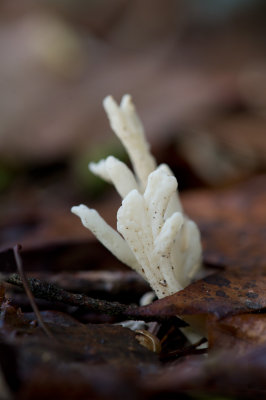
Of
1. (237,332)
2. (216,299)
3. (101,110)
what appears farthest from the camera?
(101,110)

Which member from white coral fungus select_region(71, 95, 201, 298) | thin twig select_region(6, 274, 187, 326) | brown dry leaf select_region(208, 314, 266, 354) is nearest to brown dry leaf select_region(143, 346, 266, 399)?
brown dry leaf select_region(208, 314, 266, 354)

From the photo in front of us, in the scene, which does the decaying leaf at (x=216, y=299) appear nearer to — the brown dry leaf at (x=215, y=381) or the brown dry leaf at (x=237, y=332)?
the brown dry leaf at (x=237, y=332)

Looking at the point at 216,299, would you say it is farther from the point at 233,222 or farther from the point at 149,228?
the point at 233,222

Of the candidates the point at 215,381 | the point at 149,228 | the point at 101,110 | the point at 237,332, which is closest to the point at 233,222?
the point at 149,228

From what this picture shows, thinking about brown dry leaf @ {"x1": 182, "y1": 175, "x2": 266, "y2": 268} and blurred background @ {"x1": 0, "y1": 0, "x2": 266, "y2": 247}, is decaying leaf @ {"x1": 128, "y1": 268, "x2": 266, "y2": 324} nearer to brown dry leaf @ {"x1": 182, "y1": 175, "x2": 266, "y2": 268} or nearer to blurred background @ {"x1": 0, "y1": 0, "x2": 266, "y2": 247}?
brown dry leaf @ {"x1": 182, "y1": 175, "x2": 266, "y2": 268}

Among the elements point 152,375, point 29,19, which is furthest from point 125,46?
point 152,375

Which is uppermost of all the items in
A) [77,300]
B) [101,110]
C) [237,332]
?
[101,110]

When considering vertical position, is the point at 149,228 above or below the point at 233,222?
above
